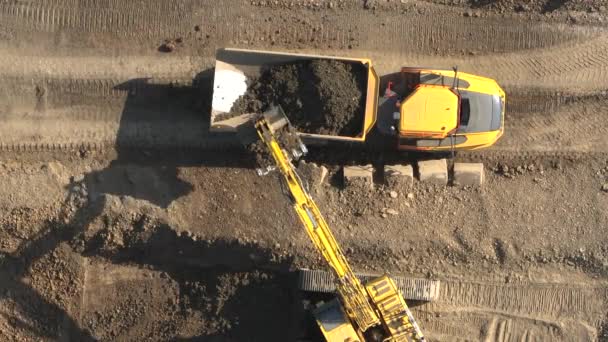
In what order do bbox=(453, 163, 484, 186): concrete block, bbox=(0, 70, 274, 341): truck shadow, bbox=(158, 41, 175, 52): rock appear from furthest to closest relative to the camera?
bbox=(158, 41, 175, 52): rock → bbox=(0, 70, 274, 341): truck shadow → bbox=(453, 163, 484, 186): concrete block

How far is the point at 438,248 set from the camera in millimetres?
15891

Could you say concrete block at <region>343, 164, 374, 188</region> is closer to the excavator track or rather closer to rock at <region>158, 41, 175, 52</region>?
the excavator track

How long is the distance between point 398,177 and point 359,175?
0.97 m

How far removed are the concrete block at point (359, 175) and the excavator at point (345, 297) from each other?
2.05 meters

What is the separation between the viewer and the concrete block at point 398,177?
629 inches

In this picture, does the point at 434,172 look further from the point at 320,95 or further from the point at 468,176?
the point at 320,95

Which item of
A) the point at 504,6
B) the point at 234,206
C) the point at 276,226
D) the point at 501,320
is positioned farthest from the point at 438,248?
the point at 504,6

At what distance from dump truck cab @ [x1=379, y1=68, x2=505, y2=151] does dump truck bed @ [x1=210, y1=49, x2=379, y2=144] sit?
1.86ft

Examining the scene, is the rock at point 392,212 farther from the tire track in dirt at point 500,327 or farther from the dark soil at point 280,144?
the dark soil at point 280,144

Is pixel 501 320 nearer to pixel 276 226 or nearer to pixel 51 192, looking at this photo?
pixel 276 226

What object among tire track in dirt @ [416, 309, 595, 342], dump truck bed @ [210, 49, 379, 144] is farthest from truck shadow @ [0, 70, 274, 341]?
tire track in dirt @ [416, 309, 595, 342]

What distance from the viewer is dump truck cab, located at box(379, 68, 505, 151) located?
15.0 metres

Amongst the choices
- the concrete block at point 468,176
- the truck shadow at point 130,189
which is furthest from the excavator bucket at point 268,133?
the concrete block at point 468,176

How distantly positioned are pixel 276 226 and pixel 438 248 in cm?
407
